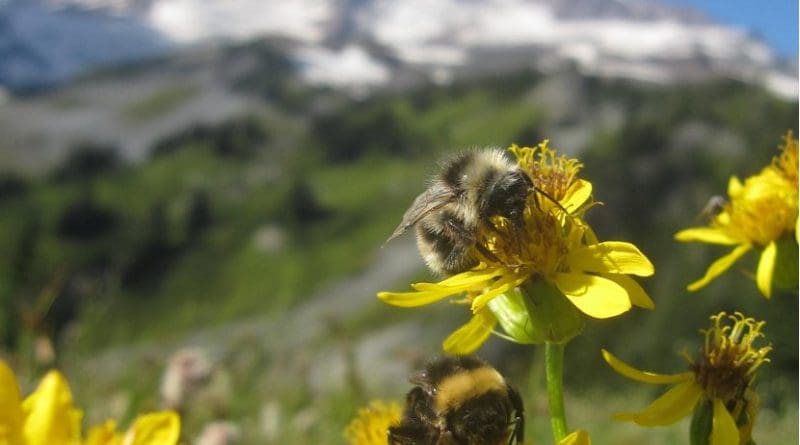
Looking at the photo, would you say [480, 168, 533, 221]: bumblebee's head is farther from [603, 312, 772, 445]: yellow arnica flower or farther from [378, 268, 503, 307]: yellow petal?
[603, 312, 772, 445]: yellow arnica flower

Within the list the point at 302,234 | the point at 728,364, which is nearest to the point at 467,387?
the point at 728,364

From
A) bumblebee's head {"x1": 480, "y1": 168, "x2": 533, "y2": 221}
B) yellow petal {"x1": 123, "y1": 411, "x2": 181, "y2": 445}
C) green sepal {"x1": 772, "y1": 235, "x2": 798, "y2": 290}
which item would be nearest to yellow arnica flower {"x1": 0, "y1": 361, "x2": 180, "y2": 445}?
yellow petal {"x1": 123, "y1": 411, "x2": 181, "y2": 445}

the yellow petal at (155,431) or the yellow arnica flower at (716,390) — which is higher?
the yellow arnica flower at (716,390)

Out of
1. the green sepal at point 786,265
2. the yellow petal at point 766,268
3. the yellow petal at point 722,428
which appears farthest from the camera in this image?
the green sepal at point 786,265

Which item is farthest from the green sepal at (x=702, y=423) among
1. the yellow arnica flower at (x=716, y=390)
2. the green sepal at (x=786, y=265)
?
the green sepal at (x=786, y=265)

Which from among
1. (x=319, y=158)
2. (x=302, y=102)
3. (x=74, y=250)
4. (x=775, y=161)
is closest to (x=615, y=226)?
(x=775, y=161)

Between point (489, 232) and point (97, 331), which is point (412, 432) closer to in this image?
point (489, 232)

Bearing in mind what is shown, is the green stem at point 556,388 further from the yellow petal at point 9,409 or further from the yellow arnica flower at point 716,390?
the yellow petal at point 9,409
